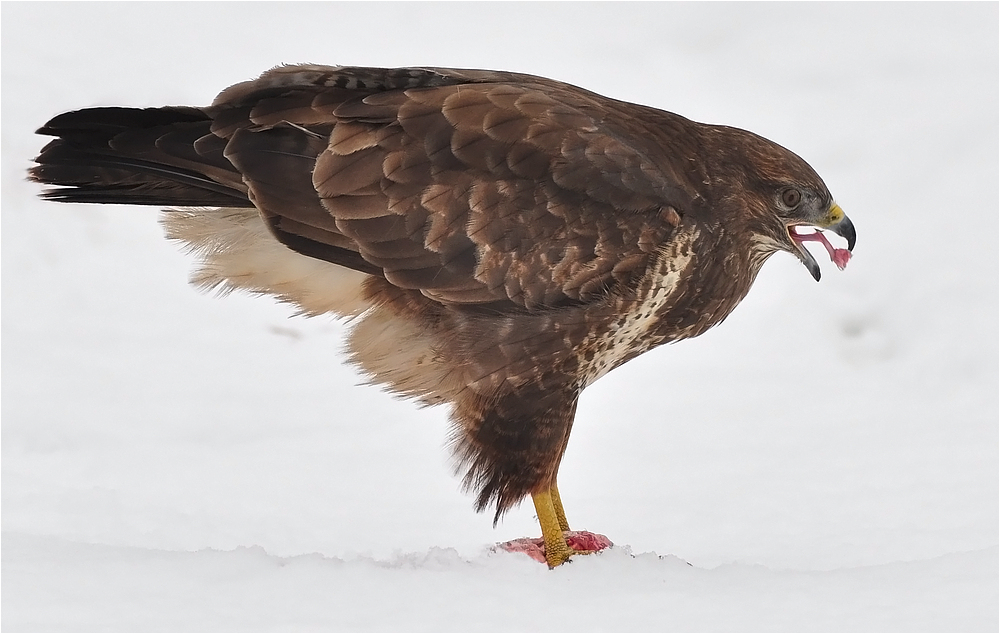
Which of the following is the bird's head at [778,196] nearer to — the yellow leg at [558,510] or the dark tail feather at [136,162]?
the yellow leg at [558,510]

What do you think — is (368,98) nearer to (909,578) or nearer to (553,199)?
(553,199)

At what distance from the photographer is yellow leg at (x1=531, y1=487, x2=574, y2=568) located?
5.39 metres

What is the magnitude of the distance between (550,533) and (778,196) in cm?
171

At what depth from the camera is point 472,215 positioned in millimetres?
4934

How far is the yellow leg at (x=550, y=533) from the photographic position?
5387 millimetres

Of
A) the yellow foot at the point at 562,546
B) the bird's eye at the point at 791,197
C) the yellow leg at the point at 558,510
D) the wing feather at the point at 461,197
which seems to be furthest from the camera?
the yellow leg at the point at 558,510

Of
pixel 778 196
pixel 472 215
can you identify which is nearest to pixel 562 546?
pixel 472 215

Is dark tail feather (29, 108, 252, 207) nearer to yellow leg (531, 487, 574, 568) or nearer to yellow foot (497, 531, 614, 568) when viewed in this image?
yellow leg (531, 487, 574, 568)

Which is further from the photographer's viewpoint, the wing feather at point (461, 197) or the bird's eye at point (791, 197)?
the bird's eye at point (791, 197)

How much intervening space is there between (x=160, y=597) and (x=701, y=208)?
2576 millimetres

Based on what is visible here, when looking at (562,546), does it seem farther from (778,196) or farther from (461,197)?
(778,196)

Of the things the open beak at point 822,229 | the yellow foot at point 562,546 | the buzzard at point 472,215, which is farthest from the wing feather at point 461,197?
the yellow foot at point 562,546

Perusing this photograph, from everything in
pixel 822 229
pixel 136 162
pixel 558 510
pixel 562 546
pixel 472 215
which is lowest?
pixel 562 546

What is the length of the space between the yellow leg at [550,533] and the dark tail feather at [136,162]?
5.73 feet
